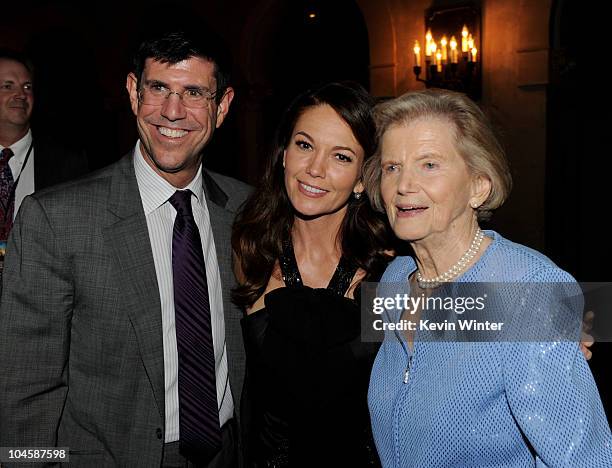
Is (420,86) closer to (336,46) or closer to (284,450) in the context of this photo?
(336,46)

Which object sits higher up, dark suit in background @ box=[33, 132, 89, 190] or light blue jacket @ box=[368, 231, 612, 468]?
dark suit in background @ box=[33, 132, 89, 190]

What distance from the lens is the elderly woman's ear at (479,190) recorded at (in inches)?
67.2

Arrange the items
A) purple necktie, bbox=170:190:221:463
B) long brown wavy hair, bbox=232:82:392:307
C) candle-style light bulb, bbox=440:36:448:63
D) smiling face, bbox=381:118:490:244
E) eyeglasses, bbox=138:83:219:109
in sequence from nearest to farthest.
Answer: smiling face, bbox=381:118:490:244
purple necktie, bbox=170:190:221:463
eyeglasses, bbox=138:83:219:109
long brown wavy hair, bbox=232:82:392:307
candle-style light bulb, bbox=440:36:448:63

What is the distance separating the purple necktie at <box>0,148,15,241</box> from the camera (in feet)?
11.2

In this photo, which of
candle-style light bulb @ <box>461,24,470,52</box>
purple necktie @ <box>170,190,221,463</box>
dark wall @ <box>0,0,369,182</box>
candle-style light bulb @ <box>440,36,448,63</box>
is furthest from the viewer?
dark wall @ <box>0,0,369,182</box>

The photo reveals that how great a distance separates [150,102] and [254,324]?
0.93 m

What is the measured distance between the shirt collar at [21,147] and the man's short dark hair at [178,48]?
7.32 ft

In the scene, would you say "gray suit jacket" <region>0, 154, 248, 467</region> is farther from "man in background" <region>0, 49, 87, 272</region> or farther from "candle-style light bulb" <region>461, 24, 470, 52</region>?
"candle-style light bulb" <region>461, 24, 470, 52</region>

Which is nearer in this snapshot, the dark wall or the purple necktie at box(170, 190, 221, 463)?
the purple necktie at box(170, 190, 221, 463)

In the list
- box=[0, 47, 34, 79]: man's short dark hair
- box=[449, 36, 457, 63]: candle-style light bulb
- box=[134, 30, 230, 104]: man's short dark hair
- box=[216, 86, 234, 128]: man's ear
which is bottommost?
box=[216, 86, 234, 128]: man's ear

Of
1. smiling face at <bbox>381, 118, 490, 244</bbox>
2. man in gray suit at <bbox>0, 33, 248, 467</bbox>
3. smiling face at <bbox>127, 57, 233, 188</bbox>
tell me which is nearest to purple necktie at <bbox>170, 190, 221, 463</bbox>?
man in gray suit at <bbox>0, 33, 248, 467</bbox>

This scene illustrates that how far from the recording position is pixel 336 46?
7.55 meters

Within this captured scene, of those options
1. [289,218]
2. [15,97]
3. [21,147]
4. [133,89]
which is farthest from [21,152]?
[289,218]

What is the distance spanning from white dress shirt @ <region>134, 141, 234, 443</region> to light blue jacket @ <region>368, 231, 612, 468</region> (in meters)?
0.61
